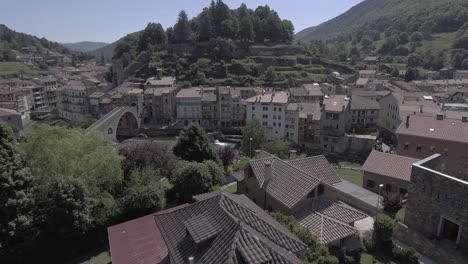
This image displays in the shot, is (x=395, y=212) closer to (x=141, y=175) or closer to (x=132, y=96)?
(x=141, y=175)

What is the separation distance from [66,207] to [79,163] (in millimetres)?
4859

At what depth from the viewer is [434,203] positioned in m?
23.6

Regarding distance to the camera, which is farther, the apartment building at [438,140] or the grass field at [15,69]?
the grass field at [15,69]

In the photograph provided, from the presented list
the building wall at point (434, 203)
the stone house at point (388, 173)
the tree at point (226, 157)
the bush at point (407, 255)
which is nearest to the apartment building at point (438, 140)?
A: the stone house at point (388, 173)

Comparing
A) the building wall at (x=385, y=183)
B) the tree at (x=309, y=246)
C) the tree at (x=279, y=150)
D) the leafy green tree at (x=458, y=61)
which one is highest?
the leafy green tree at (x=458, y=61)

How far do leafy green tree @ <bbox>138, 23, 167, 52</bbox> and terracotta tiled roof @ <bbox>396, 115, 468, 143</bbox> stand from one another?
4294 inches

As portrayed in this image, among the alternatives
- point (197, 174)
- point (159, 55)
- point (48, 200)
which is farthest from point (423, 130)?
point (159, 55)

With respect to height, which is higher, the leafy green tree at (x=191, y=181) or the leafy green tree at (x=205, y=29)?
the leafy green tree at (x=205, y=29)

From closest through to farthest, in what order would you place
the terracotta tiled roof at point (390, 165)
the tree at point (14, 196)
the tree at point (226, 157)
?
the tree at point (14, 196) → the terracotta tiled roof at point (390, 165) → the tree at point (226, 157)

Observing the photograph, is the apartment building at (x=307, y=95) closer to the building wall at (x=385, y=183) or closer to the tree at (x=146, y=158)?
the building wall at (x=385, y=183)

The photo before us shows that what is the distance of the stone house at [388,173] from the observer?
34.7 meters

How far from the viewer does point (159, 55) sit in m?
123

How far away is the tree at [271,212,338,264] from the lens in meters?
19.0

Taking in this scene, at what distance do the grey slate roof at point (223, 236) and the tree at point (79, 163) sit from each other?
10799mm
